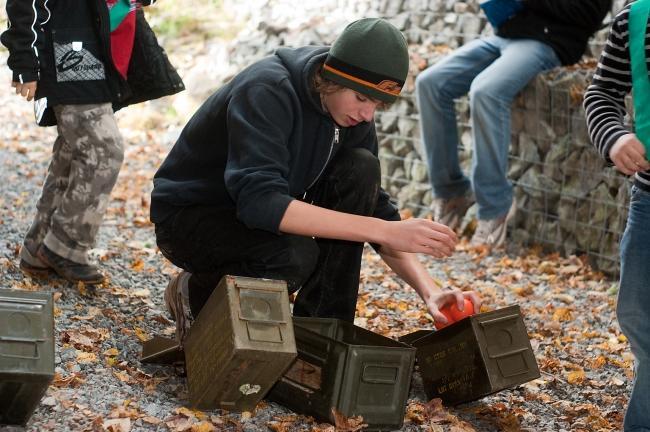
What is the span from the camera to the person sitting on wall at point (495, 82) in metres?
6.23

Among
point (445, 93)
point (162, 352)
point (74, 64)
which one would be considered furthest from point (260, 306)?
point (445, 93)

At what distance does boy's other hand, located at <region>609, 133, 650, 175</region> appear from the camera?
10.0ft

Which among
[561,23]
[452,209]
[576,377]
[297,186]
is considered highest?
[561,23]

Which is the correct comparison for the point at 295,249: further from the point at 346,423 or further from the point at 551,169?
the point at 551,169

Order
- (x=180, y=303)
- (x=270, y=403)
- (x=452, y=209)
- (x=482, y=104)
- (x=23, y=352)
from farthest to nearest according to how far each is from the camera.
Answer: (x=452, y=209)
(x=482, y=104)
(x=180, y=303)
(x=270, y=403)
(x=23, y=352)

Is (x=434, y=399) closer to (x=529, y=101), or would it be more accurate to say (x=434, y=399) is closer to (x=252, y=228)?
(x=252, y=228)

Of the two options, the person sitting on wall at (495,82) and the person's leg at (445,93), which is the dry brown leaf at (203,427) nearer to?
the person sitting on wall at (495,82)

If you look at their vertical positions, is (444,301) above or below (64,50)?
below

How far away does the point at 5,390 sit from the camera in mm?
2652

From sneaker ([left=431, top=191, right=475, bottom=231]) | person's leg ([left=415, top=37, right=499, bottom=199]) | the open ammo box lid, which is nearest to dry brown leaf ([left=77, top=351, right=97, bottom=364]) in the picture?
the open ammo box lid

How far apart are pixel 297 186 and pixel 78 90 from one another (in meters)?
1.21

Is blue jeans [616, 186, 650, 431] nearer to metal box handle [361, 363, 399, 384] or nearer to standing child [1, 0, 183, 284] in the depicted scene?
metal box handle [361, 363, 399, 384]

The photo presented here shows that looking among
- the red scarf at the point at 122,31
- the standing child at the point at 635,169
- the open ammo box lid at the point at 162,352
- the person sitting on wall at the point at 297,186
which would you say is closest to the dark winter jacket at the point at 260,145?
the person sitting on wall at the point at 297,186

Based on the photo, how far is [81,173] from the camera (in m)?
4.24
